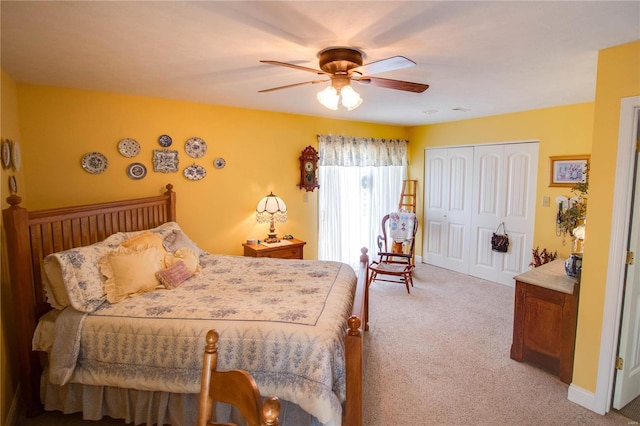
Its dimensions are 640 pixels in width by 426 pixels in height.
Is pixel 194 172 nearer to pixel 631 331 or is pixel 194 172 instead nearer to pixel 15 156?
pixel 15 156

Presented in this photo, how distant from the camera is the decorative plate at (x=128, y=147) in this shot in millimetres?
3303

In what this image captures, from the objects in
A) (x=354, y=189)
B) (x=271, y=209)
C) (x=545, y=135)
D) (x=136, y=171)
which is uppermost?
(x=545, y=135)

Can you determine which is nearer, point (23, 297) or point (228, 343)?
point (228, 343)

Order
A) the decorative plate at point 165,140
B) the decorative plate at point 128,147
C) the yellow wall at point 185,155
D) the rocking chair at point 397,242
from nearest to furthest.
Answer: the yellow wall at point 185,155 → the decorative plate at point 128,147 → the decorative plate at point 165,140 → the rocking chair at point 397,242

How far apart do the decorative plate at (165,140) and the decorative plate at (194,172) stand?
313mm

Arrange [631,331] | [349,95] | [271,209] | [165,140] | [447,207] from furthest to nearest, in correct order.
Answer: [447,207], [271,209], [165,140], [631,331], [349,95]

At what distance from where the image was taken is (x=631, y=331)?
2264 mm

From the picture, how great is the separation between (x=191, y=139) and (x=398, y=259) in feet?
11.3

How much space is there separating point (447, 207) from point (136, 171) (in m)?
4.35

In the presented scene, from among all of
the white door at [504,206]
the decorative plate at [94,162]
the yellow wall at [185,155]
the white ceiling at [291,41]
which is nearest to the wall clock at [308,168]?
the yellow wall at [185,155]

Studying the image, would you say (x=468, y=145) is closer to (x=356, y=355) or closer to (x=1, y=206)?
(x=356, y=355)

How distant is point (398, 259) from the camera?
5336 mm

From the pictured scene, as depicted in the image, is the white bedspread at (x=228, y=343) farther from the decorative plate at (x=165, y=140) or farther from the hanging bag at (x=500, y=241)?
the hanging bag at (x=500, y=241)

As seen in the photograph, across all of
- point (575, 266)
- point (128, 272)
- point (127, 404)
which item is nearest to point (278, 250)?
point (128, 272)
